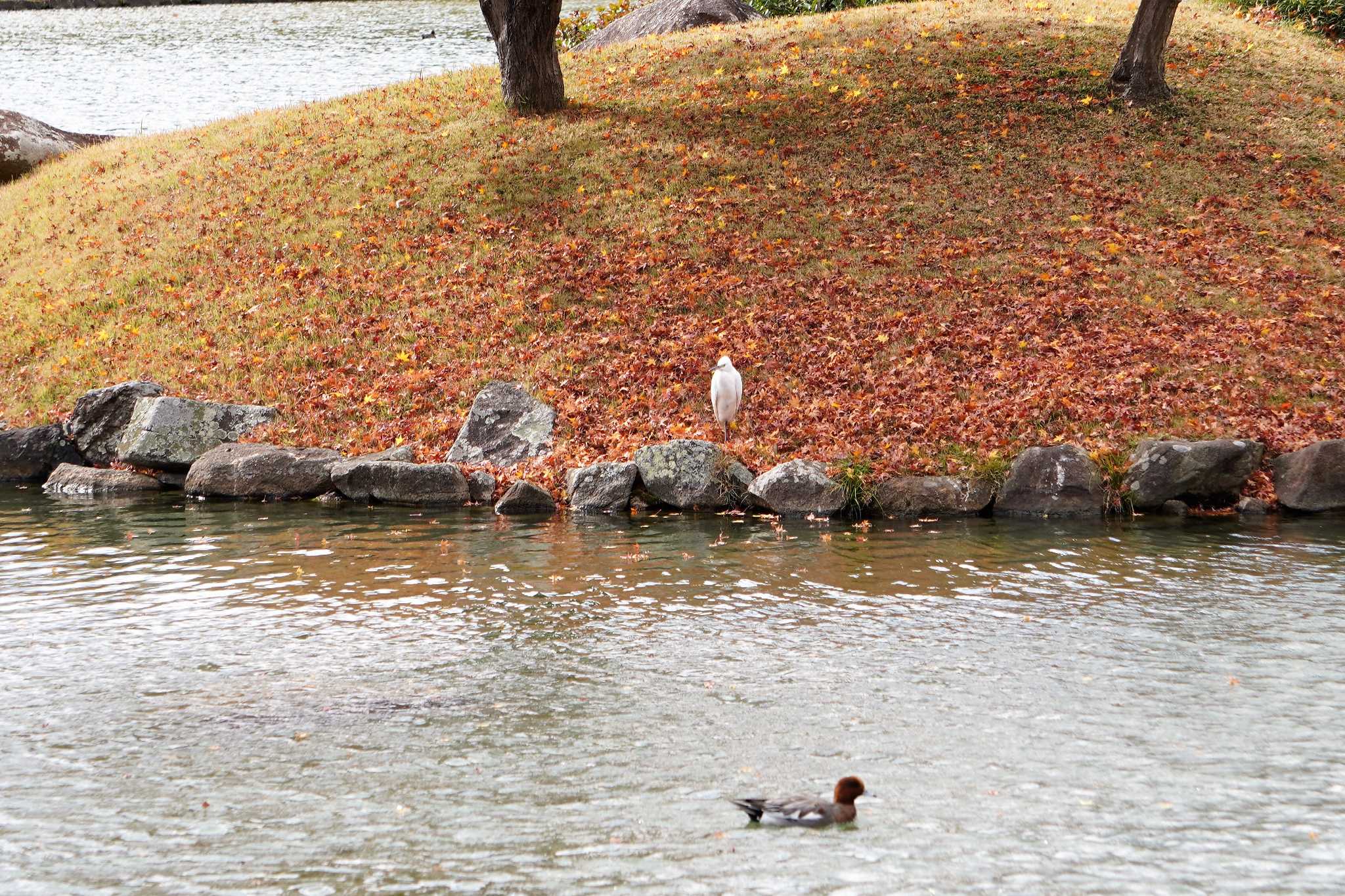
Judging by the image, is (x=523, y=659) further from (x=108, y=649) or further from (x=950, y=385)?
(x=950, y=385)

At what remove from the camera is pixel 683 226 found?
19.7 meters

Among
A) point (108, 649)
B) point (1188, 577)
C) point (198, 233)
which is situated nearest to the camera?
point (108, 649)

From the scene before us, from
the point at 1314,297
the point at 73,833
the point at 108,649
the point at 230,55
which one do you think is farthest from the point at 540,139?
the point at 230,55

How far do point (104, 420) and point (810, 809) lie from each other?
14.6 m

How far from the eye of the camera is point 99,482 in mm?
16406

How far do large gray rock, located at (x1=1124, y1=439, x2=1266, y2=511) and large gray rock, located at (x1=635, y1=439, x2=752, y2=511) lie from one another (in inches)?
182

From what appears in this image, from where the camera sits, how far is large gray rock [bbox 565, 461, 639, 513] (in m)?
14.4

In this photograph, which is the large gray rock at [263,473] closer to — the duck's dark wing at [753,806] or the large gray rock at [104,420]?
the large gray rock at [104,420]

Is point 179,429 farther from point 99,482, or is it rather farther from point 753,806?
point 753,806

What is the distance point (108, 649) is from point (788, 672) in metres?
5.42

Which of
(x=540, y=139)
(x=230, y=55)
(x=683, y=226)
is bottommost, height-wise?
(x=683, y=226)

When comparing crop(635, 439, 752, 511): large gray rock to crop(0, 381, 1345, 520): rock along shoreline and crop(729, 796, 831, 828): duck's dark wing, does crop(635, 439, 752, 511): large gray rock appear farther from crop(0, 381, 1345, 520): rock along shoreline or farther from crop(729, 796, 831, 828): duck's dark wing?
crop(729, 796, 831, 828): duck's dark wing

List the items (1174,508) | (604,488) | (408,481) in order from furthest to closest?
(408,481) → (604,488) → (1174,508)

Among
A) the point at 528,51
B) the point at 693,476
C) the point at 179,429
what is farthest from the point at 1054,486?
the point at 528,51
